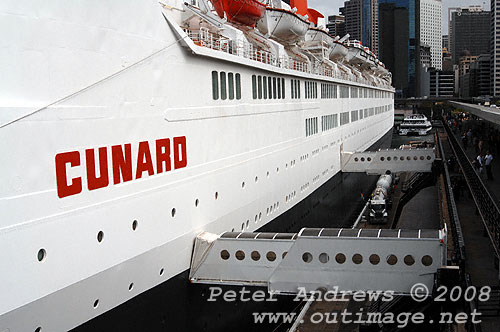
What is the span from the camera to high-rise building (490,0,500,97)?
144 metres

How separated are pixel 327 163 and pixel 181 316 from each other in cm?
1687

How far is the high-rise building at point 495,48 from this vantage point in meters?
144

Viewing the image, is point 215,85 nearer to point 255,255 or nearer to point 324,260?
point 255,255

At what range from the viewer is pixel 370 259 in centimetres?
1170

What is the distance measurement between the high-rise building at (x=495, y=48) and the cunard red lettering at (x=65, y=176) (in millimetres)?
152574

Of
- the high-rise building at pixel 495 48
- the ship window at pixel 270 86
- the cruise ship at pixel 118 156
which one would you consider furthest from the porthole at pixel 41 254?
the high-rise building at pixel 495 48

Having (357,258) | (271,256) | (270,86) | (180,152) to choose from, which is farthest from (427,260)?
(270,86)

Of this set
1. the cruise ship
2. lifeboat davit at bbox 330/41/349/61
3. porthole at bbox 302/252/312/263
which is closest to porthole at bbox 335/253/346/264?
porthole at bbox 302/252/312/263

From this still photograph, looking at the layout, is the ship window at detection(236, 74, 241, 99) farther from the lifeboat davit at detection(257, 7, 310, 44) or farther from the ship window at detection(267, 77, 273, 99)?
the lifeboat davit at detection(257, 7, 310, 44)

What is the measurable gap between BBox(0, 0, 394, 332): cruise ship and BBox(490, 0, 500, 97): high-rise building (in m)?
145

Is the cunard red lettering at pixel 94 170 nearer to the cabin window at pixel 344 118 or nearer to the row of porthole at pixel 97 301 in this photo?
the row of porthole at pixel 97 301

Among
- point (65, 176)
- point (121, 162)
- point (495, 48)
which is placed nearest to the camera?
point (65, 176)

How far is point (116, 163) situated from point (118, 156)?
14cm

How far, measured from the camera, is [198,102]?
41.5 ft
